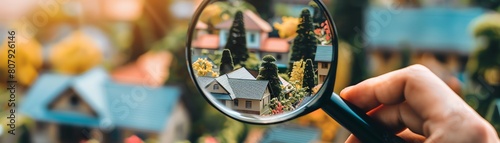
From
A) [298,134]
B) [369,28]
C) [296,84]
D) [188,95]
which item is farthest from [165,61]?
[296,84]

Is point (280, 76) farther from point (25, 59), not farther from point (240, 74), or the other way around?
point (25, 59)

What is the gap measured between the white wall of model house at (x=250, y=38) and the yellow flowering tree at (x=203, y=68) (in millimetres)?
42

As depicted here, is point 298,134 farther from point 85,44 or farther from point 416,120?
point 416,120

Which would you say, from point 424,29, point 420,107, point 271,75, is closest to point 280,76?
point 271,75

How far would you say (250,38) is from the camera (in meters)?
0.51

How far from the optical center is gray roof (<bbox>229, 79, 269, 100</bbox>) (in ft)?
1.40

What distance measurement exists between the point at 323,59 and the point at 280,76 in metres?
0.04

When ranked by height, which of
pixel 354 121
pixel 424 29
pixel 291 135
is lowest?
pixel 291 135

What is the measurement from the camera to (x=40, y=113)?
155 cm

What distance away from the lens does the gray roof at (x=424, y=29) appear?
1437 mm

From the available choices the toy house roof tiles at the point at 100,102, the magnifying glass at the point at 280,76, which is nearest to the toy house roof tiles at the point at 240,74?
the magnifying glass at the point at 280,76

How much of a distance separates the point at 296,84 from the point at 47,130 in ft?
4.25

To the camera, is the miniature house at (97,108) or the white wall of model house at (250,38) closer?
the white wall of model house at (250,38)

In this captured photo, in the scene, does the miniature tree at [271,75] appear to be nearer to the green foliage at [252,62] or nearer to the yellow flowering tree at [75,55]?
the green foliage at [252,62]
